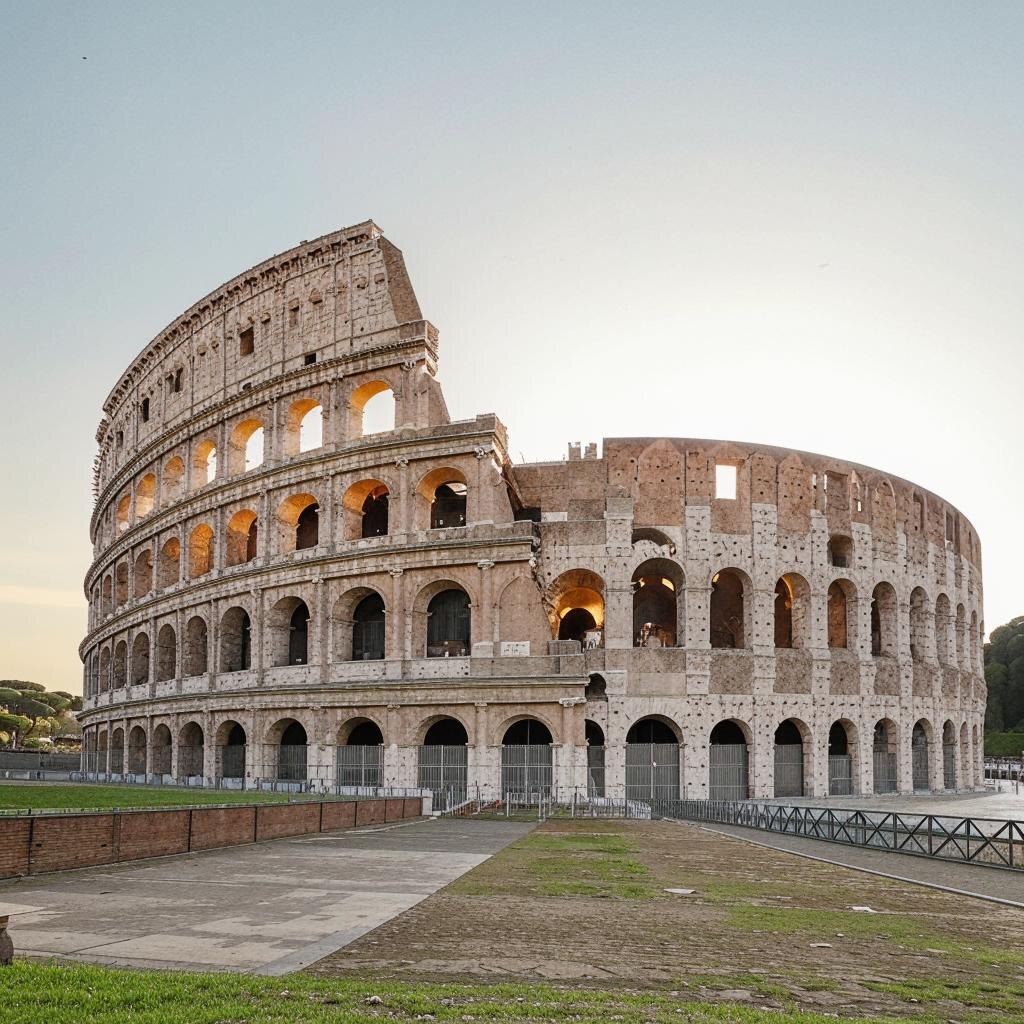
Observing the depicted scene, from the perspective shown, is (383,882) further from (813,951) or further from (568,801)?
(568,801)

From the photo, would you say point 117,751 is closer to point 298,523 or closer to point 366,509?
point 298,523

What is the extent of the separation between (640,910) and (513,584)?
26.0 metres

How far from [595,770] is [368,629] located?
36.9 ft

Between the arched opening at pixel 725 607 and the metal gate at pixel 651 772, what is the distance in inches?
267

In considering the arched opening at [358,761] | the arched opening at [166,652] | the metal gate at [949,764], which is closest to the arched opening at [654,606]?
the arched opening at [358,761]

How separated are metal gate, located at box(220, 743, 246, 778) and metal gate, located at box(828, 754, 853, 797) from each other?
25.0 m

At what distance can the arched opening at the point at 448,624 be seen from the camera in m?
40.4

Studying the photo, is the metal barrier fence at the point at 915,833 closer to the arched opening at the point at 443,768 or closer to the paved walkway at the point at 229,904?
the paved walkway at the point at 229,904

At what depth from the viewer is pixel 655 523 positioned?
40219 millimetres

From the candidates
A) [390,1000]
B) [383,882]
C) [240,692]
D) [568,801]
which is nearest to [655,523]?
[568,801]

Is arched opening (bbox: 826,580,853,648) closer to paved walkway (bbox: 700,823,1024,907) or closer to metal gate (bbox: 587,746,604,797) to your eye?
metal gate (bbox: 587,746,604,797)

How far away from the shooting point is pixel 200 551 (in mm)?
48344

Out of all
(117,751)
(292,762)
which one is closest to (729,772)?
(292,762)

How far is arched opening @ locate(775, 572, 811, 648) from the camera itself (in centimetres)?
4188
